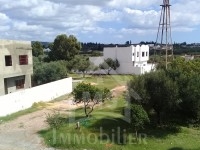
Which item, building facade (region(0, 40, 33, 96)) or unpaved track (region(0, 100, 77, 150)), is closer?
unpaved track (region(0, 100, 77, 150))

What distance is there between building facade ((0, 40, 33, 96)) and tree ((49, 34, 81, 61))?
28.5 meters

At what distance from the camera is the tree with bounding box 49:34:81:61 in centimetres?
6525

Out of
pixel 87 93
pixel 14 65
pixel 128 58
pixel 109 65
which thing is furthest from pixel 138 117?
pixel 128 58

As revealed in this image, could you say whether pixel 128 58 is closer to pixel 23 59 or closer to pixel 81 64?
pixel 81 64

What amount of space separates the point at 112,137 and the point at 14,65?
18.6m

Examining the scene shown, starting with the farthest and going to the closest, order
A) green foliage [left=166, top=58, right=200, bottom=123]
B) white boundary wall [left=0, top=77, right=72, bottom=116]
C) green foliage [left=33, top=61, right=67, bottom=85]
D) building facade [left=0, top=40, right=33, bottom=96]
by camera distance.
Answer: green foliage [left=33, top=61, right=67, bottom=85] → building facade [left=0, top=40, right=33, bottom=96] → white boundary wall [left=0, top=77, right=72, bottom=116] → green foliage [left=166, top=58, right=200, bottom=123]

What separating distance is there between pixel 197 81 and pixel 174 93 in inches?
79.7

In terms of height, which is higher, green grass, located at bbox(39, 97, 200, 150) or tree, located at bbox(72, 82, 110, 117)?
tree, located at bbox(72, 82, 110, 117)

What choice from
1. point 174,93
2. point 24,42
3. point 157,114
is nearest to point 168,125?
point 157,114

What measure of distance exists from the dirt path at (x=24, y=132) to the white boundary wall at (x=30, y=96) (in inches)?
54.4

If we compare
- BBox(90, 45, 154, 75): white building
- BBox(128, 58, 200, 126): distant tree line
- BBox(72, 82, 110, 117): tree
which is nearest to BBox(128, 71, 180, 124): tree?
BBox(128, 58, 200, 126): distant tree line

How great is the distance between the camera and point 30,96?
27125 millimetres

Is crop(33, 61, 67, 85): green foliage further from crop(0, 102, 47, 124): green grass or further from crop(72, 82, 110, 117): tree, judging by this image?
crop(72, 82, 110, 117): tree

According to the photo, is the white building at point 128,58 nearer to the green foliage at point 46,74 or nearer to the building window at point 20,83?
the green foliage at point 46,74
